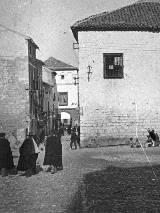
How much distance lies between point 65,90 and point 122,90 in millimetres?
34797

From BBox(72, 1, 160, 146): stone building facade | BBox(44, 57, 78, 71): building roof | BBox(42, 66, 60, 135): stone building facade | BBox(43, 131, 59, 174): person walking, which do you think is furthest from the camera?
BBox(44, 57, 78, 71): building roof

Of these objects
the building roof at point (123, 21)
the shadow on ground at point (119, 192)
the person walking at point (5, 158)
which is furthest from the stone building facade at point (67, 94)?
the shadow on ground at point (119, 192)

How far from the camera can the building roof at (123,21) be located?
68.4 feet

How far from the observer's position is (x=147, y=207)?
707cm

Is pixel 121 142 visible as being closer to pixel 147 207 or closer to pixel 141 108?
pixel 141 108

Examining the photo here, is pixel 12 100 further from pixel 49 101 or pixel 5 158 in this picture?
pixel 49 101

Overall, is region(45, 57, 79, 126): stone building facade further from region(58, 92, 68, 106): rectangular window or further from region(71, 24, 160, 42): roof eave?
region(71, 24, 160, 42): roof eave

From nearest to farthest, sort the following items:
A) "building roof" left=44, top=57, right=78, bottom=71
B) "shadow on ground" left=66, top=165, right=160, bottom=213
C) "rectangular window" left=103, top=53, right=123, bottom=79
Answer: "shadow on ground" left=66, top=165, right=160, bottom=213 < "rectangular window" left=103, top=53, right=123, bottom=79 < "building roof" left=44, top=57, right=78, bottom=71

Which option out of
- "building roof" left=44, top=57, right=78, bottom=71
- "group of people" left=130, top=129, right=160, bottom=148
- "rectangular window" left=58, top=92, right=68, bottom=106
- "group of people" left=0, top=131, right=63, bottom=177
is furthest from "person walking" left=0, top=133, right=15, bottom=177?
"building roof" left=44, top=57, right=78, bottom=71

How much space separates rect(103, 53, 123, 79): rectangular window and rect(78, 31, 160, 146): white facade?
8.4 inches

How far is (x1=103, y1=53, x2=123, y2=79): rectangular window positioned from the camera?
21.1 m

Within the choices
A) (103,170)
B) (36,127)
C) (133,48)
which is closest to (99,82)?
(133,48)

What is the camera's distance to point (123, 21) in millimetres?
21312

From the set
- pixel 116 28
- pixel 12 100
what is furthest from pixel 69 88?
pixel 116 28
